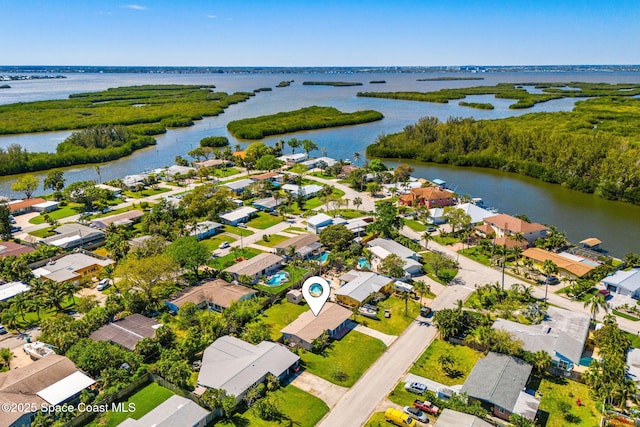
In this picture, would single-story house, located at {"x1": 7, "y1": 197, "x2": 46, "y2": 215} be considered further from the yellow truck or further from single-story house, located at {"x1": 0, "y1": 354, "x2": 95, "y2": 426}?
the yellow truck

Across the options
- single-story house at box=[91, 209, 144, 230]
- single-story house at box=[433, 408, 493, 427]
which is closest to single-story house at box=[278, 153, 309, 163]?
single-story house at box=[91, 209, 144, 230]

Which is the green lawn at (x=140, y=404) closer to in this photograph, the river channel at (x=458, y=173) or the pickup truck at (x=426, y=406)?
the pickup truck at (x=426, y=406)

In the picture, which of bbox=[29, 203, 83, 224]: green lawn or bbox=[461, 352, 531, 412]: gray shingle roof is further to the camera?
bbox=[29, 203, 83, 224]: green lawn

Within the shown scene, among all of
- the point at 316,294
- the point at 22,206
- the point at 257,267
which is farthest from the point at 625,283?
the point at 22,206

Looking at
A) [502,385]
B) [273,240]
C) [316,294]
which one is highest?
[316,294]

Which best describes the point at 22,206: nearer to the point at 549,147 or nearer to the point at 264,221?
the point at 264,221

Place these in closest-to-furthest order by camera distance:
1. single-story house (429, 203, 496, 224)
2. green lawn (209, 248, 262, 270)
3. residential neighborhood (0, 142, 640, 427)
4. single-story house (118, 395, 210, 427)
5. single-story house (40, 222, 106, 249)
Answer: single-story house (118, 395, 210, 427), residential neighborhood (0, 142, 640, 427), green lawn (209, 248, 262, 270), single-story house (40, 222, 106, 249), single-story house (429, 203, 496, 224)

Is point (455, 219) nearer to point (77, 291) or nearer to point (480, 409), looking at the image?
point (480, 409)
